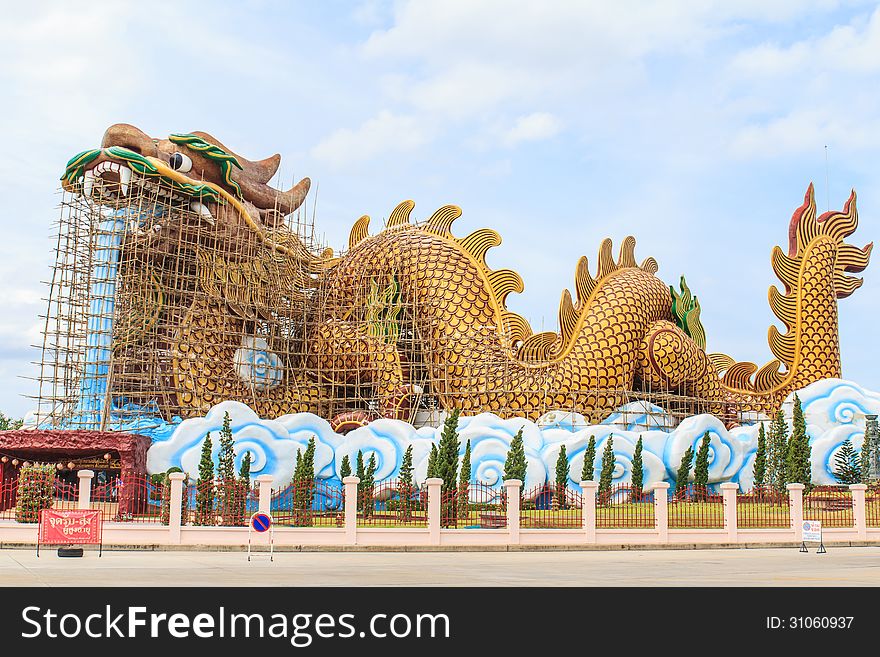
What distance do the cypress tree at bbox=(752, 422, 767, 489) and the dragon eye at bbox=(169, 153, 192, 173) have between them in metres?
16.3

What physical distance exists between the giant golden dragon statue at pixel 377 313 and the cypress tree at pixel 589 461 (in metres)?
2.52

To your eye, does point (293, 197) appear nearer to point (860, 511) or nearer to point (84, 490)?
point (84, 490)

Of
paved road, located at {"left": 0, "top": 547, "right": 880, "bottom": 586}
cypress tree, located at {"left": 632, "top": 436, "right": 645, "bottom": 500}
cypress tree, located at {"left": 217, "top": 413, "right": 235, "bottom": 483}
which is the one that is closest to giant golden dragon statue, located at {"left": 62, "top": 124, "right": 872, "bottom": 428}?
cypress tree, located at {"left": 632, "top": 436, "right": 645, "bottom": 500}

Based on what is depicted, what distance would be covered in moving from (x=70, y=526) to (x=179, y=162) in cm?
1476

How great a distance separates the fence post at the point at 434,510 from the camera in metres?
15.3

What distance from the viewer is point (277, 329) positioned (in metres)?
28.0

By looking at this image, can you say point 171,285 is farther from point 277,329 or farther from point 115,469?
point 115,469

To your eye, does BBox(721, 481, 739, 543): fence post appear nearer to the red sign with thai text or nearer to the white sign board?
the white sign board

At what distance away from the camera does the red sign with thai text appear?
13.4m

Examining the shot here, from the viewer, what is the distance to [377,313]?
90.0 feet

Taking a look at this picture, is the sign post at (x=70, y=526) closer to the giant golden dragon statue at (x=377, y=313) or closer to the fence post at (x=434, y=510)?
the fence post at (x=434, y=510)

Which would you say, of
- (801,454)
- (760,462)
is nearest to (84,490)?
(760,462)
